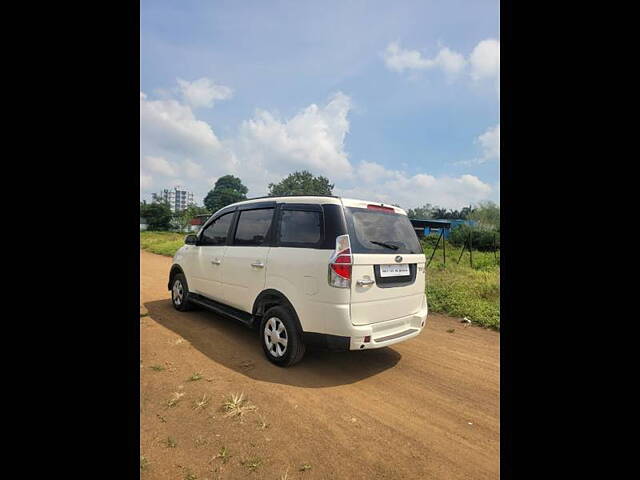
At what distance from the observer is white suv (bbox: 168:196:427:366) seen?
10.1 feet

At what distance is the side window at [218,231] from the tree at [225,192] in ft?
229

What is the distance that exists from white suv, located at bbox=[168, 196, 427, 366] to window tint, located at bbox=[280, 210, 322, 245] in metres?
0.01

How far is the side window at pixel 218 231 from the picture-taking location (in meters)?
4.64

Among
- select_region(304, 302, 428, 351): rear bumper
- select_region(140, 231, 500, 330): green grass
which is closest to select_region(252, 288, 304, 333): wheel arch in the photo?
select_region(304, 302, 428, 351): rear bumper

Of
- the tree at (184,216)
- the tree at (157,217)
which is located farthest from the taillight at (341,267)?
the tree at (157,217)

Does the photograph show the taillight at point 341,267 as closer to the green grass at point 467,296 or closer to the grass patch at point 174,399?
the grass patch at point 174,399

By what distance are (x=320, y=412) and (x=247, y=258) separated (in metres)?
2.05

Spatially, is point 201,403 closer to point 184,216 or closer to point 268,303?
point 268,303

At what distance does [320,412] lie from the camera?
268 cm

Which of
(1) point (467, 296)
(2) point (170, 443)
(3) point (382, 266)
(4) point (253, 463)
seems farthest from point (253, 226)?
(1) point (467, 296)

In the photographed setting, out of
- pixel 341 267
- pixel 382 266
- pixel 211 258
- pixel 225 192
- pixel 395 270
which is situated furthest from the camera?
pixel 225 192
